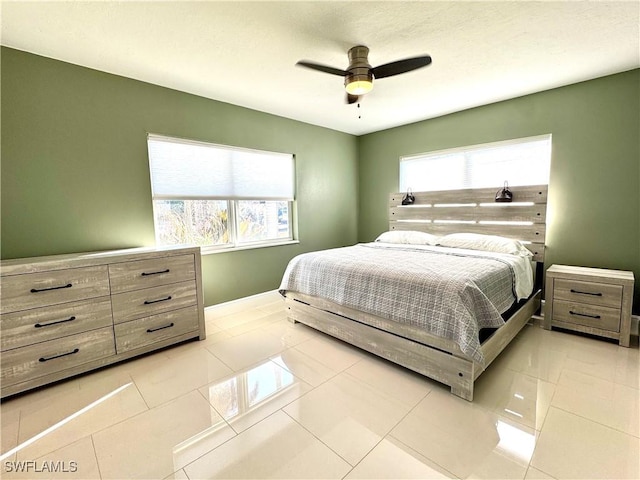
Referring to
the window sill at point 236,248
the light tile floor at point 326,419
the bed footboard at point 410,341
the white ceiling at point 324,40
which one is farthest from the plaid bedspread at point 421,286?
the white ceiling at point 324,40

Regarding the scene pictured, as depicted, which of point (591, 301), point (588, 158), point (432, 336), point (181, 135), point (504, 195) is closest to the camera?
point (432, 336)

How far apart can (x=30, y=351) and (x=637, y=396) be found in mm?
4048

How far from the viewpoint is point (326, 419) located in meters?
1.69

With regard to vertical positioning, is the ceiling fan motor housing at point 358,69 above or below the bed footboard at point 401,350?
above

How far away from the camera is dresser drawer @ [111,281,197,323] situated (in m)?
2.29

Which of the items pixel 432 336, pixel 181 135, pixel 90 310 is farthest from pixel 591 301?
pixel 181 135

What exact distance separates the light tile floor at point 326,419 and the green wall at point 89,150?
1202 millimetres

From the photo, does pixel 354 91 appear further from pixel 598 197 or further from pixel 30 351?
pixel 30 351

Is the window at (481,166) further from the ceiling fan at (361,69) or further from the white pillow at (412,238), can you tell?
the ceiling fan at (361,69)

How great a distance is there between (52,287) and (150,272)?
610 millimetres

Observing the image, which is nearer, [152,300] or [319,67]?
[319,67]

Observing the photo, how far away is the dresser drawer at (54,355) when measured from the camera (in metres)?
1.89

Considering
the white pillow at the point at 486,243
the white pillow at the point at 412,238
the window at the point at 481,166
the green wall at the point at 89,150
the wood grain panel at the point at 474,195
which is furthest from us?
the white pillow at the point at 412,238

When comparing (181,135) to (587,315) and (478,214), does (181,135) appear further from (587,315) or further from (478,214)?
(587,315)
